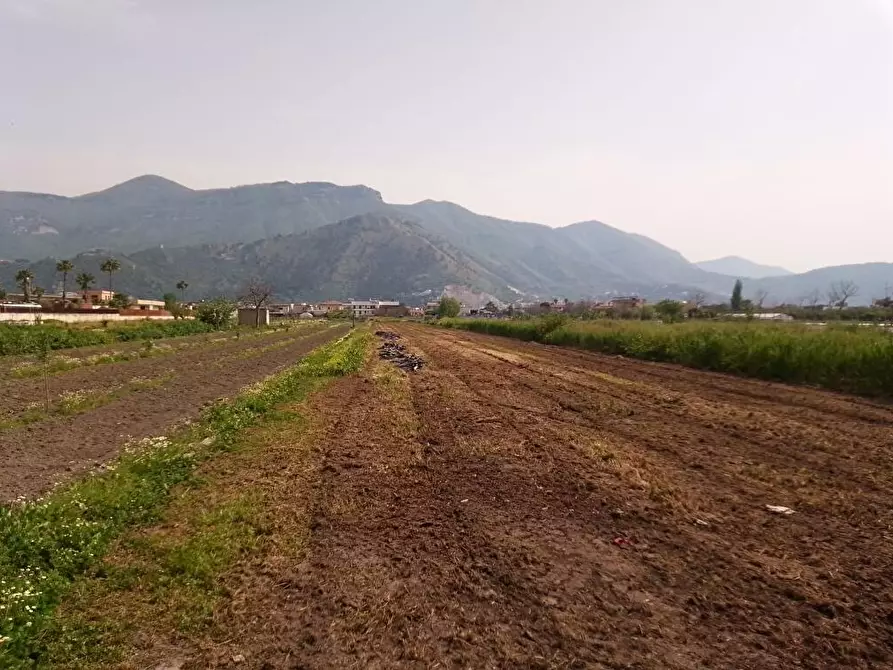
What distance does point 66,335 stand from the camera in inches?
1307

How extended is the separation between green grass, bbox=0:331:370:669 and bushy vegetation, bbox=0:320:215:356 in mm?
9255

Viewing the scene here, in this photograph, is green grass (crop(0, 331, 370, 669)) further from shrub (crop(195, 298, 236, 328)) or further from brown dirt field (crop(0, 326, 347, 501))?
shrub (crop(195, 298, 236, 328))

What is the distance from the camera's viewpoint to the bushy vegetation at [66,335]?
2764cm

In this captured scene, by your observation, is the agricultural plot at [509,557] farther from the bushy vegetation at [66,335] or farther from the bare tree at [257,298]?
the bare tree at [257,298]

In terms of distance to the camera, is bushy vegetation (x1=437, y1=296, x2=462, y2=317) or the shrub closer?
the shrub

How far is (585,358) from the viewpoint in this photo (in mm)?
26922

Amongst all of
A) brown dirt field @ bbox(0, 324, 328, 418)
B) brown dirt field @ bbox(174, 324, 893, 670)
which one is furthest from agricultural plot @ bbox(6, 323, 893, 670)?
brown dirt field @ bbox(0, 324, 328, 418)

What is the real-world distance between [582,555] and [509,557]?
69cm

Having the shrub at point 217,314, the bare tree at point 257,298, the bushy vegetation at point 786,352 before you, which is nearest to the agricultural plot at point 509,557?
the bushy vegetation at point 786,352

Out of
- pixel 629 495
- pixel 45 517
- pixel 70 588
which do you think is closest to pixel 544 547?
pixel 629 495

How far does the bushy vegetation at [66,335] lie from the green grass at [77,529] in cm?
925

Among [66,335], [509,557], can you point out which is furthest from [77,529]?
[66,335]

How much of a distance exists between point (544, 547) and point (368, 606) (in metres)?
1.84

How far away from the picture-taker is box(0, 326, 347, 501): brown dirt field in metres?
7.58
